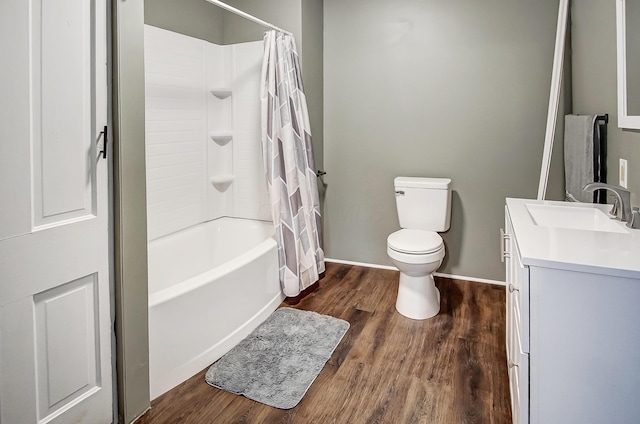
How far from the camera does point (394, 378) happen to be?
6.73 ft

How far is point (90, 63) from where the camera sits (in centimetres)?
150

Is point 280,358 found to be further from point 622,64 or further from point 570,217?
point 622,64

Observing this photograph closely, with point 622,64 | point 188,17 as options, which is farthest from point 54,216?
point 622,64

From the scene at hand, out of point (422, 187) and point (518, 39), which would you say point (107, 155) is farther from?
point (518, 39)

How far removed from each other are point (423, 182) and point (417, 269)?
729mm

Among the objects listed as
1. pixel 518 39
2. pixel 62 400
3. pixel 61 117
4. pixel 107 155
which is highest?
pixel 518 39

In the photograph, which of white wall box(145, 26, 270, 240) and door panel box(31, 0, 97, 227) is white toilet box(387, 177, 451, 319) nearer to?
white wall box(145, 26, 270, 240)

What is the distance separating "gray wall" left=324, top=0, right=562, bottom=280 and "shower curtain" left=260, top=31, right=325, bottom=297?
62 cm

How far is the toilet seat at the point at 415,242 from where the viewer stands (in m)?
2.60

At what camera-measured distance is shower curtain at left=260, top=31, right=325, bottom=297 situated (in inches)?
110

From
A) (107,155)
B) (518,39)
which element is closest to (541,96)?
(518,39)

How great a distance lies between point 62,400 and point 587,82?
2.94 meters

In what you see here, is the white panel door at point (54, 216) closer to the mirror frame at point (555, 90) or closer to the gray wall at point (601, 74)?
the gray wall at point (601, 74)

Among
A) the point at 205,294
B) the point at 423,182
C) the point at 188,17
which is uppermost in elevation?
the point at 188,17
